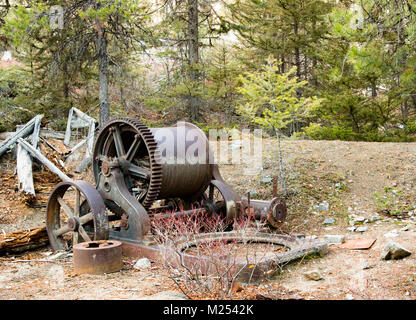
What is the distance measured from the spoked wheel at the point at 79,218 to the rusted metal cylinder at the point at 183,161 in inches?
45.6

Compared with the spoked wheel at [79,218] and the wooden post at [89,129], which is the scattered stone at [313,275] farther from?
the wooden post at [89,129]

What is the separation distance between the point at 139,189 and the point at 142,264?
163cm

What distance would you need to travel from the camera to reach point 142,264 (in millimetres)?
5453

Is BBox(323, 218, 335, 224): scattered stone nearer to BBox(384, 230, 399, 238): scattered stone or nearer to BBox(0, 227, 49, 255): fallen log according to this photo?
BBox(384, 230, 399, 238): scattered stone

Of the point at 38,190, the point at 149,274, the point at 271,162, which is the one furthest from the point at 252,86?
the point at 38,190

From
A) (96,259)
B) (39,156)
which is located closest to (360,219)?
(96,259)

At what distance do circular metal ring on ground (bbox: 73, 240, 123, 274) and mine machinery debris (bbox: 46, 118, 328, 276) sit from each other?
0.59 metres

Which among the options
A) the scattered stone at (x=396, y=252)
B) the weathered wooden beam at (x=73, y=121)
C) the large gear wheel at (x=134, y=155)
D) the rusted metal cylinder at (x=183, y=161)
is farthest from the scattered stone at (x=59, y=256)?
the weathered wooden beam at (x=73, y=121)

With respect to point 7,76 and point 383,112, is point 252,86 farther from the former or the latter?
point 7,76

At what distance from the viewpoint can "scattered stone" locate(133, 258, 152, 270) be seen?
5.43 metres

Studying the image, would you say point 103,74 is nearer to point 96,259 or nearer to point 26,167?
point 26,167

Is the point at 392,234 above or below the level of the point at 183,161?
below

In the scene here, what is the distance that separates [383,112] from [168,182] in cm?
863

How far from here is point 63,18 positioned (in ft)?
35.3
